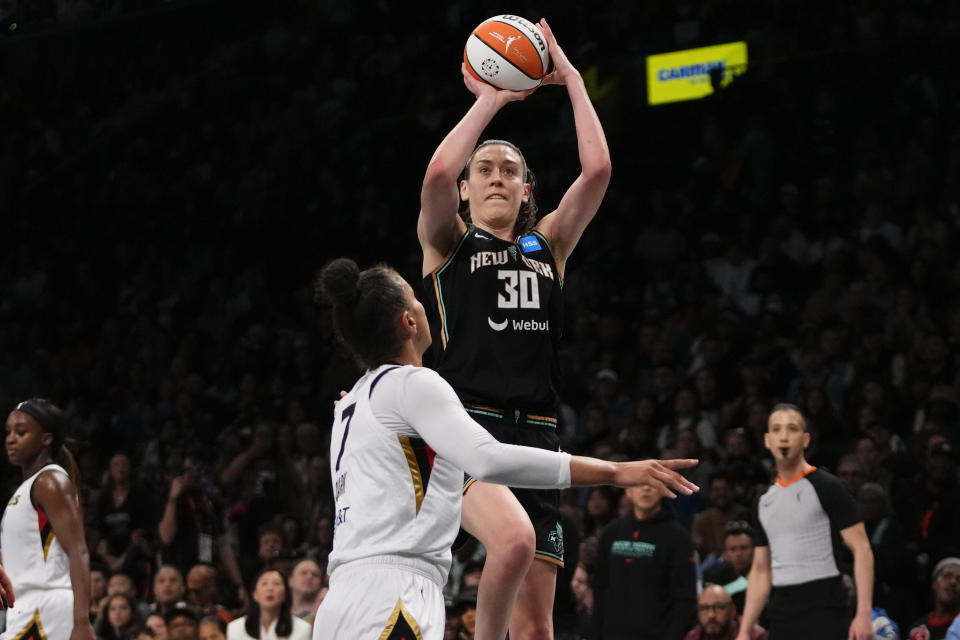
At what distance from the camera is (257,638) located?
9.30 meters

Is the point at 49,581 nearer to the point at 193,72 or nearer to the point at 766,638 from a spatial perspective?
the point at 766,638

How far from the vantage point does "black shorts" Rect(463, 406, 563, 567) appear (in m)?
5.05

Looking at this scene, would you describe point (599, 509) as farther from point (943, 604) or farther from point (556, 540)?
point (556, 540)

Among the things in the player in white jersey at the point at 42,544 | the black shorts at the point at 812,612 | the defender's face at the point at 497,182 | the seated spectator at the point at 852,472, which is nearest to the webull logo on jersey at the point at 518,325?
the defender's face at the point at 497,182

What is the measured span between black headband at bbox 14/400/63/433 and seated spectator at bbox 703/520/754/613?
4.54 meters

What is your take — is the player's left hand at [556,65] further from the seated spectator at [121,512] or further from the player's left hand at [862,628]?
the seated spectator at [121,512]

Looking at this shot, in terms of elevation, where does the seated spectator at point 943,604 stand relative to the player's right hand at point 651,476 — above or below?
below

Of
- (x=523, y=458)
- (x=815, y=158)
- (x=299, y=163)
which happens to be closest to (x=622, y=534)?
(x=523, y=458)

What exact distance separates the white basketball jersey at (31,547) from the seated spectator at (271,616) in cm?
273

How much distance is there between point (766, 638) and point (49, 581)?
14.1 ft

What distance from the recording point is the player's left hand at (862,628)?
286 inches

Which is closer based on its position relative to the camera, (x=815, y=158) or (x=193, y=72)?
(x=815, y=158)

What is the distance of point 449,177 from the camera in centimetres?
497

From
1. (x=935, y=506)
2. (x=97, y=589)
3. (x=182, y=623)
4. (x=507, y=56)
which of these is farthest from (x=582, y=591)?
(x=507, y=56)
